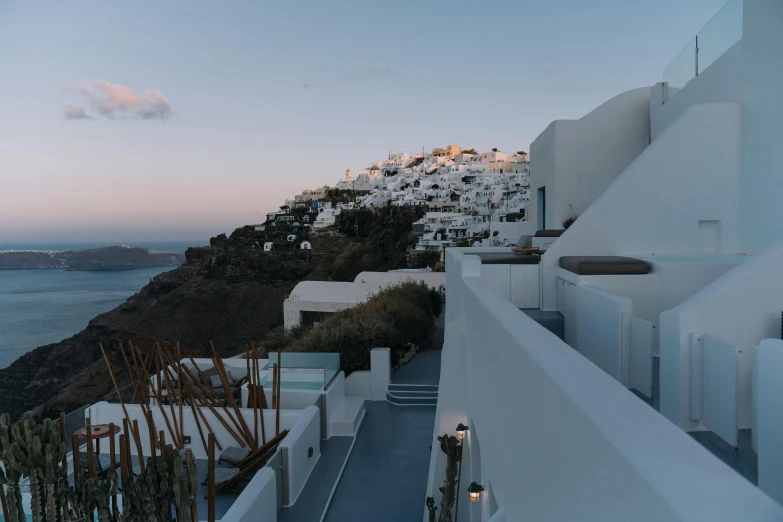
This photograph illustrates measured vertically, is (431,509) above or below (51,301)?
above

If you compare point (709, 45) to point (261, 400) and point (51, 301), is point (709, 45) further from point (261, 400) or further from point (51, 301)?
point (51, 301)

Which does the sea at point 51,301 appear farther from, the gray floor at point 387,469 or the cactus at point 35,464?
the cactus at point 35,464

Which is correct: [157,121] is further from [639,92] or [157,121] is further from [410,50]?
[639,92]

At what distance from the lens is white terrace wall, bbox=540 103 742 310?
679 centimetres

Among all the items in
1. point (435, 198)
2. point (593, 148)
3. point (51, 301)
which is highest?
point (435, 198)

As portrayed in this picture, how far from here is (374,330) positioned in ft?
43.3

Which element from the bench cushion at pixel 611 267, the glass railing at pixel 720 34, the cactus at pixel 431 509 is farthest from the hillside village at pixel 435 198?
the cactus at pixel 431 509

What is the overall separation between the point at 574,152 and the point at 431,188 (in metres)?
83.6

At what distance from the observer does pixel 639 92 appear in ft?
35.7

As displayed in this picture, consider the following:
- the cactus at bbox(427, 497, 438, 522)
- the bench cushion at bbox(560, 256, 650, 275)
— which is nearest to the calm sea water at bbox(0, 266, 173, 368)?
the cactus at bbox(427, 497, 438, 522)

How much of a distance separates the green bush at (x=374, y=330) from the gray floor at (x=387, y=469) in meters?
1.57

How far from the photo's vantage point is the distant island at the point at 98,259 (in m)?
101

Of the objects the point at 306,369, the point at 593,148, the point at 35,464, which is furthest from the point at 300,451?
the point at 593,148

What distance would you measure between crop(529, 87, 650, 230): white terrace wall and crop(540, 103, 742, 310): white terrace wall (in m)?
4.43
